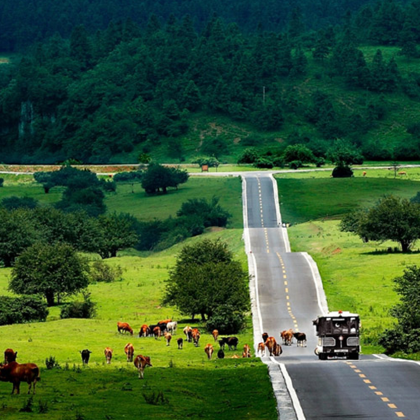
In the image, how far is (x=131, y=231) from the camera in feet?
401

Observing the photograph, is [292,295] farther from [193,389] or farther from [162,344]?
[193,389]

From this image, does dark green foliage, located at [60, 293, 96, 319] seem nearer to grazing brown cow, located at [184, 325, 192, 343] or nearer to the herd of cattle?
the herd of cattle

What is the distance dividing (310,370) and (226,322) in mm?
25423

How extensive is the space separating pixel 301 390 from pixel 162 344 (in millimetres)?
23582

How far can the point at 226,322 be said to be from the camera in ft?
218

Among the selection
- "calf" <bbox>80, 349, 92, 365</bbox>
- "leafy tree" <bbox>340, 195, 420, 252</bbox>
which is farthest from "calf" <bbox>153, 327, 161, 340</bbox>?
"leafy tree" <bbox>340, 195, 420, 252</bbox>

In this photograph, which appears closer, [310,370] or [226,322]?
[310,370]

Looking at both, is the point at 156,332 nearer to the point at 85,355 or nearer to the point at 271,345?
the point at 271,345

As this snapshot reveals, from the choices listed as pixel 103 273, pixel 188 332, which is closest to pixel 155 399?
pixel 188 332

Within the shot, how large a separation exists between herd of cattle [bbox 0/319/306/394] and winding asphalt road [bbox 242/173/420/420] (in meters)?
0.91

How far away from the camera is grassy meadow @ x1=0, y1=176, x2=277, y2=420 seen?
108ft

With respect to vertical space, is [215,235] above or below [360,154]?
below

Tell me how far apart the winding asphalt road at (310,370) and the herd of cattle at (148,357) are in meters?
0.91

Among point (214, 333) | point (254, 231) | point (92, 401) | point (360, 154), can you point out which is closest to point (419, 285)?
A: point (214, 333)
